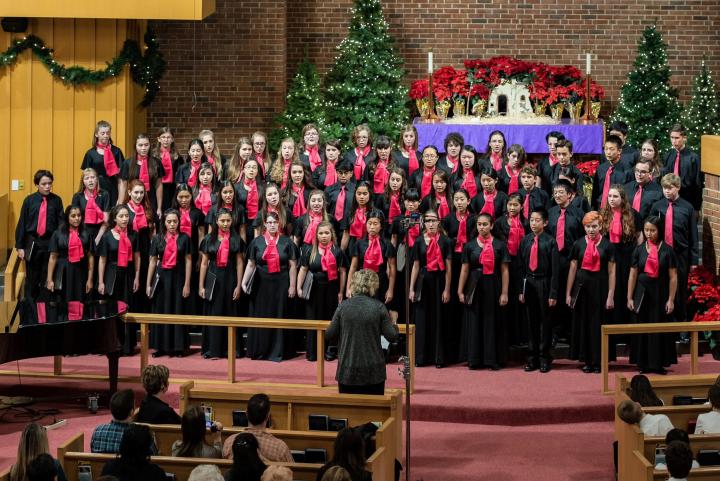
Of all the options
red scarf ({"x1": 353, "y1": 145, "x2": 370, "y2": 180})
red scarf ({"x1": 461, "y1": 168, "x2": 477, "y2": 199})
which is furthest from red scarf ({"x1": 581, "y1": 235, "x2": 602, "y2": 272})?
red scarf ({"x1": 353, "y1": 145, "x2": 370, "y2": 180})

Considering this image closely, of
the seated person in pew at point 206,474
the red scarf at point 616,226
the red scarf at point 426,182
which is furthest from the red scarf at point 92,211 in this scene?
the seated person in pew at point 206,474

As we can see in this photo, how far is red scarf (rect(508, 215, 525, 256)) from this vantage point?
42.9ft

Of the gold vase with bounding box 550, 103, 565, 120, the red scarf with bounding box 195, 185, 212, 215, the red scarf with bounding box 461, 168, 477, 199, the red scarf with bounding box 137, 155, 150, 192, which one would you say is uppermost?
the gold vase with bounding box 550, 103, 565, 120

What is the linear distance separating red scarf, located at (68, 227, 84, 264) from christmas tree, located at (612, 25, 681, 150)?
26.6ft

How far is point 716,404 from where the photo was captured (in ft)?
29.5

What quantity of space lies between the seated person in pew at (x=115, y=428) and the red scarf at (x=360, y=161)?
6.44m

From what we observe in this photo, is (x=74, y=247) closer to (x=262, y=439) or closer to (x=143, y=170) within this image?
(x=143, y=170)

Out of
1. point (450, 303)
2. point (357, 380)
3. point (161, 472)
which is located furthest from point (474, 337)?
point (161, 472)

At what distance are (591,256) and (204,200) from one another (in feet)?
13.1

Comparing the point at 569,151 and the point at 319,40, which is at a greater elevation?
the point at 319,40

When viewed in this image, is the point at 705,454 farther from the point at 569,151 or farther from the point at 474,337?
the point at 569,151

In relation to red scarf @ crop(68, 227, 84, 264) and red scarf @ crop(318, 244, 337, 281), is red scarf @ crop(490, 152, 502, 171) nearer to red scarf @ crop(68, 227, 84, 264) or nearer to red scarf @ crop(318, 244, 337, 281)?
red scarf @ crop(318, 244, 337, 281)

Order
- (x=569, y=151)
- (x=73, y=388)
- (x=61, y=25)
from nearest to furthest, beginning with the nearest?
1. (x=73, y=388)
2. (x=569, y=151)
3. (x=61, y=25)

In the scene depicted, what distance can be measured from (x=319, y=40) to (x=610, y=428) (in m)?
9.75
